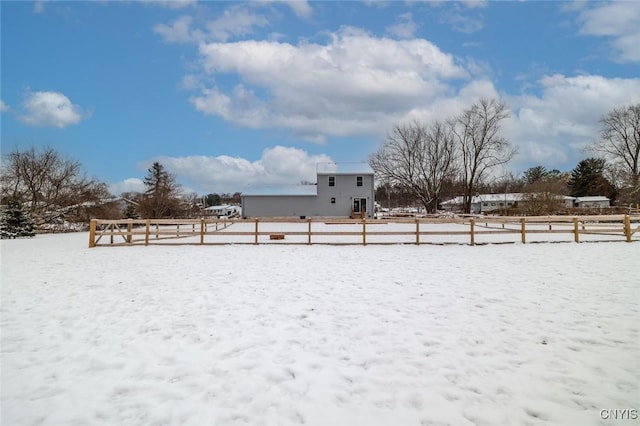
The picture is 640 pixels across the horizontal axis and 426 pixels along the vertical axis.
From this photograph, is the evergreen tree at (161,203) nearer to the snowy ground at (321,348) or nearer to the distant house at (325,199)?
the distant house at (325,199)

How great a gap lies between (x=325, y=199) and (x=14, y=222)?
87.3ft

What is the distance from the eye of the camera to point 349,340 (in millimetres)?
4254

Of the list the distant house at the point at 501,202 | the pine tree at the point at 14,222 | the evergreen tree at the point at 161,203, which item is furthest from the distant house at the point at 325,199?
the distant house at the point at 501,202

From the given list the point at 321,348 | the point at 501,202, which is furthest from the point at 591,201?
the point at 321,348

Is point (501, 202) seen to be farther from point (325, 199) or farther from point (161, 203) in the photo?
point (161, 203)

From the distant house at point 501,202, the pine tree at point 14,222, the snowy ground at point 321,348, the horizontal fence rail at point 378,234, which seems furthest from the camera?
the distant house at point 501,202

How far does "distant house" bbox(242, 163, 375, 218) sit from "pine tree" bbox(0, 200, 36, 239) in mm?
20780

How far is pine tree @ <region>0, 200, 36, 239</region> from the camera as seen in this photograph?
20891 mm

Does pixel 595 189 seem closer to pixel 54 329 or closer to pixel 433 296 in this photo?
pixel 433 296

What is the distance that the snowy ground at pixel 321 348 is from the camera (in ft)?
9.53

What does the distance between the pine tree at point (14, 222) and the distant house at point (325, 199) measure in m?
20.8

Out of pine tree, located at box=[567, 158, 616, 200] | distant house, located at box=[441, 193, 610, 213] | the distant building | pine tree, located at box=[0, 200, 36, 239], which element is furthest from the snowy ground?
the distant building

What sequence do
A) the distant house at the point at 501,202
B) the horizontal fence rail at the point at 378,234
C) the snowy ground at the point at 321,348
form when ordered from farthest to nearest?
the distant house at the point at 501,202 → the horizontal fence rail at the point at 378,234 → the snowy ground at the point at 321,348

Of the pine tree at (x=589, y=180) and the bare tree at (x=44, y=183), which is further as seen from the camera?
the pine tree at (x=589, y=180)
